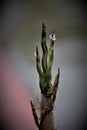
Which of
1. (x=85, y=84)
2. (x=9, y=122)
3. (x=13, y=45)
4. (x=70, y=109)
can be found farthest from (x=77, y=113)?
(x=13, y=45)

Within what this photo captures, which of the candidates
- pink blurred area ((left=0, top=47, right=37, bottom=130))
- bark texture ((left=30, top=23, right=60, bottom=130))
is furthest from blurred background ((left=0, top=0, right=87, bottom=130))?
bark texture ((left=30, top=23, right=60, bottom=130))

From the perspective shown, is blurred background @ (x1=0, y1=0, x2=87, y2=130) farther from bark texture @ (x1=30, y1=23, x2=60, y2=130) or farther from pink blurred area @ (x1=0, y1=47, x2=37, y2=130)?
bark texture @ (x1=30, y1=23, x2=60, y2=130)

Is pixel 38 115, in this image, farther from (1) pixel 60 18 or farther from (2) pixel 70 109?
(1) pixel 60 18

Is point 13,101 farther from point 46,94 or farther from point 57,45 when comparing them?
point 57,45

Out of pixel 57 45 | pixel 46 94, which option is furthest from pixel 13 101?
pixel 57 45

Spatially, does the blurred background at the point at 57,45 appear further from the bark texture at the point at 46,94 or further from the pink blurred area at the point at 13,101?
the bark texture at the point at 46,94

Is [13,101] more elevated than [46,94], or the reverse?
[46,94]
